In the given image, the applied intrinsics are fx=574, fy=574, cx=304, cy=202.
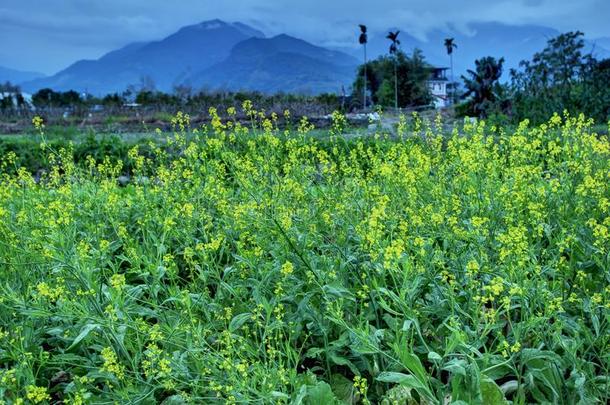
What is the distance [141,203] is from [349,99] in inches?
849

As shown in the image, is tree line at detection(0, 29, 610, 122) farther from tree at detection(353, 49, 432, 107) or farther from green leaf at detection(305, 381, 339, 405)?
green leaf at detection(305, 381, 339, 405)

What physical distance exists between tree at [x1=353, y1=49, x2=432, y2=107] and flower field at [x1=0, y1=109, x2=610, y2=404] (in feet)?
81.2

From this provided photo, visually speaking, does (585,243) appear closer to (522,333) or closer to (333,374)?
(522,333)

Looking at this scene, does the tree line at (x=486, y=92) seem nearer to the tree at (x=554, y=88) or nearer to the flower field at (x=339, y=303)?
the tree at (x=554, y=88)

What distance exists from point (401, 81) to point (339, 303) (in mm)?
32346

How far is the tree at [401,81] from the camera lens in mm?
31250

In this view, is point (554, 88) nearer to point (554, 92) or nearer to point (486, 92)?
point (554, 92)

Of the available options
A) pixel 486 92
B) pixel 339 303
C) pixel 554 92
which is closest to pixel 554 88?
pixel 554 92

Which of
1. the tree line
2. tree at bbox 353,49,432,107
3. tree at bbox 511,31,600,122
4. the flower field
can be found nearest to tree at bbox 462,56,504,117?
the tree line

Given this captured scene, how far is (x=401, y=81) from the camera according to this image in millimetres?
33688

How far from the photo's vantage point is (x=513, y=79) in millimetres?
15141

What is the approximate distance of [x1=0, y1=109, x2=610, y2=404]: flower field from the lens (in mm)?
2465

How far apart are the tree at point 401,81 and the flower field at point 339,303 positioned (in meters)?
24.7

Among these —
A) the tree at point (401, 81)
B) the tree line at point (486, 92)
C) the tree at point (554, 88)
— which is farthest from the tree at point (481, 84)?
the tree at point (401, 81)
